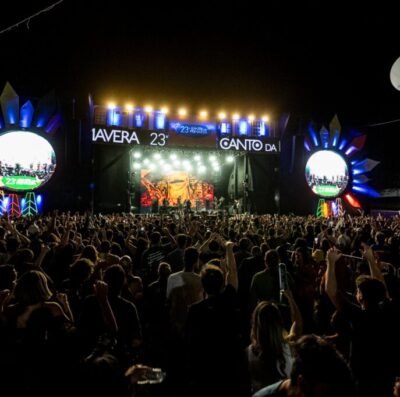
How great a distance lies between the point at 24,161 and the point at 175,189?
13.9m

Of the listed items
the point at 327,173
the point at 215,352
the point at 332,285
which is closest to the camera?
the point at 215,352

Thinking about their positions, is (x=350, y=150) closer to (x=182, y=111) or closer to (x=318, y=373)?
(x=182, y=111)

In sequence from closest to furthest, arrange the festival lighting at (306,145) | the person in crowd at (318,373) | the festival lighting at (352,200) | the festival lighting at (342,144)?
the person in crowd at (318,373)
the festival lighting at (306,145)
the festival lighting at (352,200)
the festival lighting at (342,144)

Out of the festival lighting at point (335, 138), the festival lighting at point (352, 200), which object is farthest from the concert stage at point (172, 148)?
the festival lighting at point (352, 200)

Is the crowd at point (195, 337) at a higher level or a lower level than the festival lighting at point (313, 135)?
lower

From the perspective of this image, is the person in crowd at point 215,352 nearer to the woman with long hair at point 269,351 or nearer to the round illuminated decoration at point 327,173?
the woman with long hair at point 269,351

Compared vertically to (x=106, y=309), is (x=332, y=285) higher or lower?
higher

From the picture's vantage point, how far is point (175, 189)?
31.8 meters

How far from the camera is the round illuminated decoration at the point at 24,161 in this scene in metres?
19.7

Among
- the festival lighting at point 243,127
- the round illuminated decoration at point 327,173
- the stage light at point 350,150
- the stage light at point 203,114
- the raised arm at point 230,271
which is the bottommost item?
the raised arm at point 230,271

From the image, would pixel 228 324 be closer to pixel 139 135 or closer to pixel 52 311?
pixel 52 311

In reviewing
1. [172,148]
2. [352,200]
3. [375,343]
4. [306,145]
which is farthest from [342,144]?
[375,343]

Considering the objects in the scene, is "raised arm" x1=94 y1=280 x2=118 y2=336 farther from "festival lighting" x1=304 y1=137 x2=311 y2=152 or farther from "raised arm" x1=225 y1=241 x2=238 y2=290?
"festival lighting" x1=304 y1=137 x2=311 y2=152

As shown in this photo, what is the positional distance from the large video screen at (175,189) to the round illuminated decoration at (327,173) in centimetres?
894
